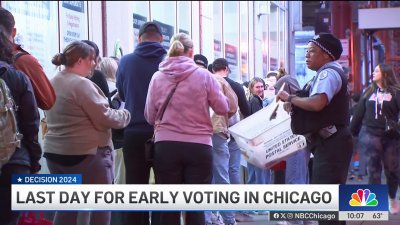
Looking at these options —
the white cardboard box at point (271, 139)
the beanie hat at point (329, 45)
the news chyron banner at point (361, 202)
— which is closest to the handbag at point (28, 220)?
the white cardboard box at point (271, 139)

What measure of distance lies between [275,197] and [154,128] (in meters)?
1.50

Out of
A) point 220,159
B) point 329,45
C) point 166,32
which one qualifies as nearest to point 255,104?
point 220,159

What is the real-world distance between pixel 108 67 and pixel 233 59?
445 inches

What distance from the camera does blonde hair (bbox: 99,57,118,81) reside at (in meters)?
7.39

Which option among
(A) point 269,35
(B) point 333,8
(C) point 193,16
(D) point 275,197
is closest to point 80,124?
(D) point 275,197

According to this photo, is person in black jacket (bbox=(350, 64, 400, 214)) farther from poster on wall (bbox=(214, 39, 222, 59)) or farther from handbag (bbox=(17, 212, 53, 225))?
poster on wall (bbox=(214, 39, 222, 59))

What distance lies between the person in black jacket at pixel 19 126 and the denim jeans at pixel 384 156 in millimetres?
5785

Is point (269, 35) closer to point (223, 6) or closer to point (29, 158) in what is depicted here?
point (223, 6)

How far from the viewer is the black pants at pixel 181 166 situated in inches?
231

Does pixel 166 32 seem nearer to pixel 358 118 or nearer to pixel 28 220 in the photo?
pixel 358 118

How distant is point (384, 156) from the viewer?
9695 millimetres

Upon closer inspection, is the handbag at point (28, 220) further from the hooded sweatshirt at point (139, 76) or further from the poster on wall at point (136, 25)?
the poster on wall at point (136, 25)

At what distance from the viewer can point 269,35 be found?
23047mm

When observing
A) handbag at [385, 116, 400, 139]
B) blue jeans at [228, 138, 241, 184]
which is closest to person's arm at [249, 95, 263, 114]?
blue jeans at [228, 138, 241, 184]
